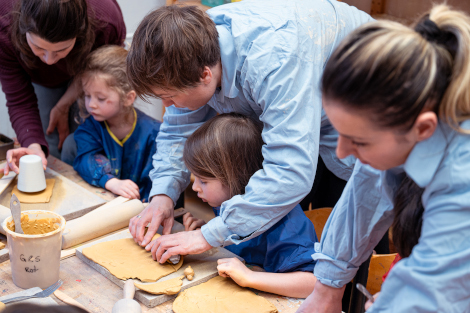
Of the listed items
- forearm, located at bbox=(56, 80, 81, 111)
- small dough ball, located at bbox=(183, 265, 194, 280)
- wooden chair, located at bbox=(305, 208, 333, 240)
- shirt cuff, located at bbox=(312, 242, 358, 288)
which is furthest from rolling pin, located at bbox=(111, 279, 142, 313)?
forearm, located at bbox=(56, 80, 81, 111)

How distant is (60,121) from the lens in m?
2.29

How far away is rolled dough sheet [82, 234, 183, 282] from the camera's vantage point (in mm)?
1126

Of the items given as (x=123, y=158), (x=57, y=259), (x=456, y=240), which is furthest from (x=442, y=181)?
(x=123, y=158)

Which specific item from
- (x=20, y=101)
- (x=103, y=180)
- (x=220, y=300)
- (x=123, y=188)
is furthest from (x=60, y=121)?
(x=220, y=300)

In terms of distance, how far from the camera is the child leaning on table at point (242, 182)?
3.96ft

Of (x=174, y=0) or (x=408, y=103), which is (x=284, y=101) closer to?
A: (x=408, y=103)

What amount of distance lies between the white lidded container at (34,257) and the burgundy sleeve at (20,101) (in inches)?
34.0

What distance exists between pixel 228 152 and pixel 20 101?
45.0 inches

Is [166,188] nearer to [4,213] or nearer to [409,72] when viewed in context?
[4,213]

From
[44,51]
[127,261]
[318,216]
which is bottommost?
[318,216]

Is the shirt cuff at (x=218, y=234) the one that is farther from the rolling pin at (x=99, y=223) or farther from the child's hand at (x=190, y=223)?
the rolling pin at (x=99, y=223)

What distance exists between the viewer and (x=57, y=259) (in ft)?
3.59

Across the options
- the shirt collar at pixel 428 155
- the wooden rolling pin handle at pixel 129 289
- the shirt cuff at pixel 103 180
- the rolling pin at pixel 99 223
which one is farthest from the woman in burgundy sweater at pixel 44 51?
the shirt collar at pixel 428 155

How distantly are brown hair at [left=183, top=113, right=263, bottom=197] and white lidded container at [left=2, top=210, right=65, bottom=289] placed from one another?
43cm
